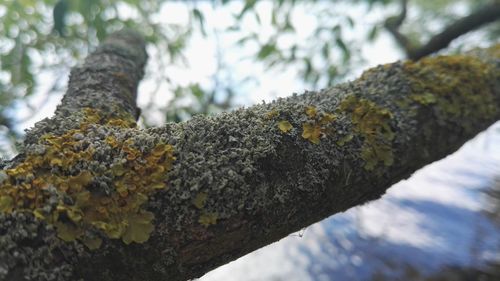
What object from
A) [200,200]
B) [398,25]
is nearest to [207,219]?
[200,200]

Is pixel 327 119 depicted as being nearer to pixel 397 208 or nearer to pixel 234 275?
pixel 234 275

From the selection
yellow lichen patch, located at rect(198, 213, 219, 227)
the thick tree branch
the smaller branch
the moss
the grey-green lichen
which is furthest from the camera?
the smaller branch

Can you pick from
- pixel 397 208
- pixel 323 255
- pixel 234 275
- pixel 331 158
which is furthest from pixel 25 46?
pixel 397 208

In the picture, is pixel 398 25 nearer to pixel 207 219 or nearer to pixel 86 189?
pixel 207 219

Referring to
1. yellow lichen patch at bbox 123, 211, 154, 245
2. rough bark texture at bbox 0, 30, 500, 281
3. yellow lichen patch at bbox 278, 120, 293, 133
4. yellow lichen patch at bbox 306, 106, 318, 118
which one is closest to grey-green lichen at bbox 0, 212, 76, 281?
rough bark texture at bbox 0, 30, 500, 281

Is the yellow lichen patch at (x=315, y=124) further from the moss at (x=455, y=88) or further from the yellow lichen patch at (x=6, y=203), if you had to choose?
the yellow lichen patch at (x=6, y=203)

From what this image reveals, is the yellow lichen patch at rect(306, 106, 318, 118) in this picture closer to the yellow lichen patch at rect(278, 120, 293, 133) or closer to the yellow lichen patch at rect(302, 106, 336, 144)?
the yellow lichen patch at rect(302, 106, 336, 144)
